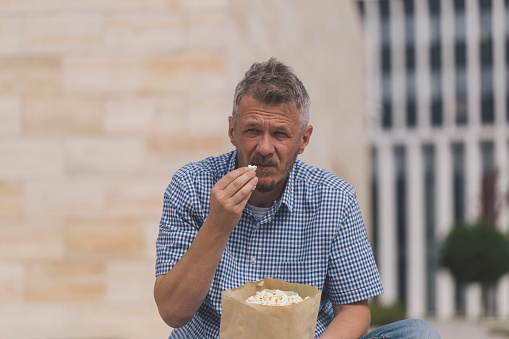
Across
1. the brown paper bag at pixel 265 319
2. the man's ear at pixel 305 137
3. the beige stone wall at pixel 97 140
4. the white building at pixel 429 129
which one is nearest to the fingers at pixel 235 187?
the brown paper bag at pixel 265 319

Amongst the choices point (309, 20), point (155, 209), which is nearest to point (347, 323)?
point (155, 209)

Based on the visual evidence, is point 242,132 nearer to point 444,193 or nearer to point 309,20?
point 309,20

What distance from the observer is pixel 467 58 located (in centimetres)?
4409

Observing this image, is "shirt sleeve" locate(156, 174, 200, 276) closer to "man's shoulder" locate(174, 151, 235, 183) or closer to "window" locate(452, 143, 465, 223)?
"man's shoulder" locate(174, 151, 235, 183)

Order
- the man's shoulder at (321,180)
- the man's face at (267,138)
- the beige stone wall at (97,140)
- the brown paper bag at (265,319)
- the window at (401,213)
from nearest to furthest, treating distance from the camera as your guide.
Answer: the brown paper bag at (265,319) → the man's face at (267,138) → the man's shoulder at (321,180) → the beige stone wall at (97,140) → the window at (401,213)

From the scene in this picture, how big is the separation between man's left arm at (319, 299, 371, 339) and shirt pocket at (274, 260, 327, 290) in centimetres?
14

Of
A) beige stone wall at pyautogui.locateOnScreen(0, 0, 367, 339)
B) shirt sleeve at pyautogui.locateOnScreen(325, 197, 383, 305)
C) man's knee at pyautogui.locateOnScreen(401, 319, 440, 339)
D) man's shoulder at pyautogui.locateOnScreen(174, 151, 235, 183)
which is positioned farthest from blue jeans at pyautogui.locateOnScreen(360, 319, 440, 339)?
beige stone wall at pyautogui.locateOnScreen(0, 0, 367, 339)

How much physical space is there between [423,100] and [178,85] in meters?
40.2

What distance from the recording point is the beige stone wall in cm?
611

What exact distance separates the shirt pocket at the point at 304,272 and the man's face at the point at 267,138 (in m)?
0.34

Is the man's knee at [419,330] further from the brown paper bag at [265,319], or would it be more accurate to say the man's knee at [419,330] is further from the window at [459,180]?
the window at [459,180]

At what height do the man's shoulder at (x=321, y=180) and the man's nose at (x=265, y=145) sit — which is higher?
the man's nose at (x=265, y=145)

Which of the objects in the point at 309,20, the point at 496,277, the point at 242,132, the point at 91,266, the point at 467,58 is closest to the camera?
the point at 242,132

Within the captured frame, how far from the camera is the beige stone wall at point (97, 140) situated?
6.11m
